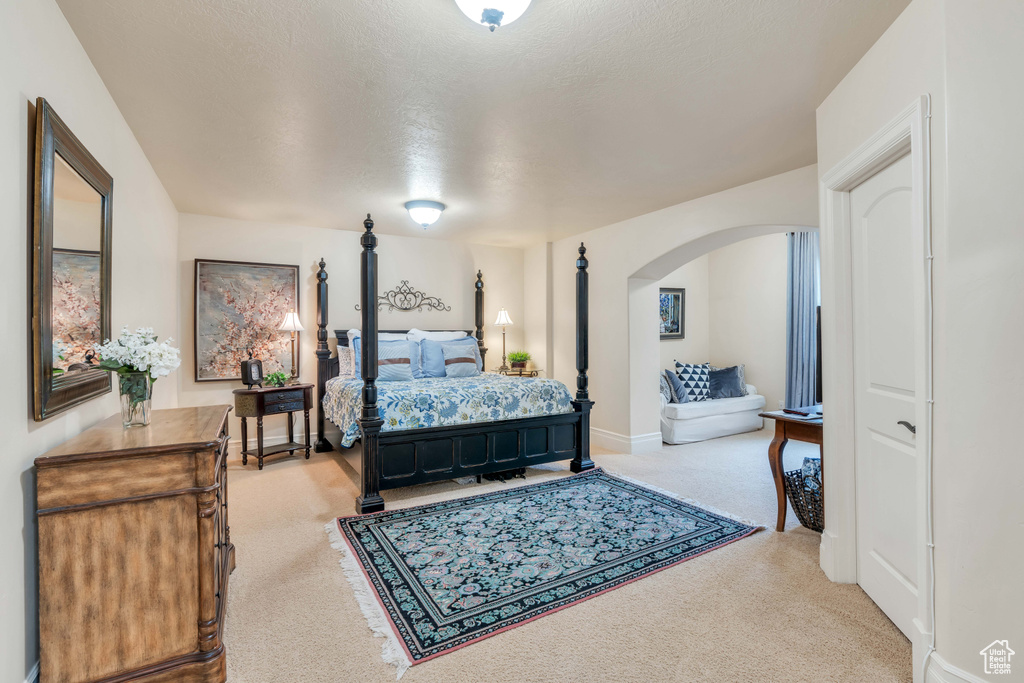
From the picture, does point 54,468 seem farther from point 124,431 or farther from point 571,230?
point 571,230

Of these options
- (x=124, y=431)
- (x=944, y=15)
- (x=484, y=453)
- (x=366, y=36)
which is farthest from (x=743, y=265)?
(x=124, y=431)

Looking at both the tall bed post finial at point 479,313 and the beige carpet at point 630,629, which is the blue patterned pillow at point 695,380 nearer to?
the tall bed post finial at point 479,313

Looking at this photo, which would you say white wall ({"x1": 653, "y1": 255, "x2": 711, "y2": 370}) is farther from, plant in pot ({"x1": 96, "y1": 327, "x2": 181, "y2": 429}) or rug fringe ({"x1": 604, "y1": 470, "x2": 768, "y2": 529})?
plant in pot ({"x1": 96, "y1": 327, "x2": 181, "y2": 429})

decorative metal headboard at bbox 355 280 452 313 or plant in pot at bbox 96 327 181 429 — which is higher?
decorative metal headboard at bbox 355 280 452 313

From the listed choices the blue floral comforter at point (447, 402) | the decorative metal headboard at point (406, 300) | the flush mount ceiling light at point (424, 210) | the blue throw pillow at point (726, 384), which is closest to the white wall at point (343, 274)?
the decorative metal headboard at point (406, 300)

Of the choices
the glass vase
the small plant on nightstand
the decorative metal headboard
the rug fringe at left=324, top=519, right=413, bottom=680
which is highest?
the decorative metal headboard

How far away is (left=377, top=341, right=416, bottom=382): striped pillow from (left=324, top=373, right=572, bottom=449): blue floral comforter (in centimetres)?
20

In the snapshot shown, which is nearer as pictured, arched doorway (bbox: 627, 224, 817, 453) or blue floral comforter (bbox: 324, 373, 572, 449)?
blue floral comforter (bbox: 324, 373, 572, 449)

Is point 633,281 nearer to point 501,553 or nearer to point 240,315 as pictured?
point 501,553

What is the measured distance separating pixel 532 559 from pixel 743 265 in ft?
18.5

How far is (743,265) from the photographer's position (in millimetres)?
6812

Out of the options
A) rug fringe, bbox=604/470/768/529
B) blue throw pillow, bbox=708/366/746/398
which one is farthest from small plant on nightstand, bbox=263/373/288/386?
blue throw pillow, bbox=708/366/746/398

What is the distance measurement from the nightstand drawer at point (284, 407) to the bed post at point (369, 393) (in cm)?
162

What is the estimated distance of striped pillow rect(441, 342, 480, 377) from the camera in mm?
5238
